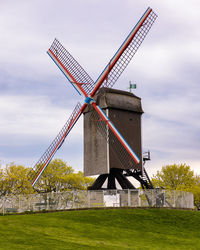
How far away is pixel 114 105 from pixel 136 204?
829 cm

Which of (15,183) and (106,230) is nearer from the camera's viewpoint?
(106,230)

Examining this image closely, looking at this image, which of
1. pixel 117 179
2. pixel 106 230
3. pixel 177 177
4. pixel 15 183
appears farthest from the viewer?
pixel 177 177

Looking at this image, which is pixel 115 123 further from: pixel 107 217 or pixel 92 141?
pixel 107 217

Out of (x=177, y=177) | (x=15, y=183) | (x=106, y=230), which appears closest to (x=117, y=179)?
(x=106, y=230)

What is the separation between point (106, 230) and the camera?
2336 centimetres

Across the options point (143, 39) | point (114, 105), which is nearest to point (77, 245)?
point (114, 105)

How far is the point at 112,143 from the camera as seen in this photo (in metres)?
32.4

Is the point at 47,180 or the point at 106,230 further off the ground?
the point at 47,180

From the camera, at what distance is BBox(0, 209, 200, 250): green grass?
18.2m

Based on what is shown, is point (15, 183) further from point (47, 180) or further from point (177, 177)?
point (177, 177)

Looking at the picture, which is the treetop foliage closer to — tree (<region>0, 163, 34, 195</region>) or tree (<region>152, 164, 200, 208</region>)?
tree (<region>0, 163, 34, 195</region>)

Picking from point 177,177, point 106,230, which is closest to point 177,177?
point 177,177

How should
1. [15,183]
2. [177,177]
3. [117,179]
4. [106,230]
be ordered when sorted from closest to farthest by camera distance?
[106,230], [117,179], [15,183], [177,177]

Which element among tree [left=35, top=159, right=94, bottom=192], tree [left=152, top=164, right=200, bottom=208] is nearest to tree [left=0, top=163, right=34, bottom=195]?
tree [left=35, top=159, right=94, bottom=192]
